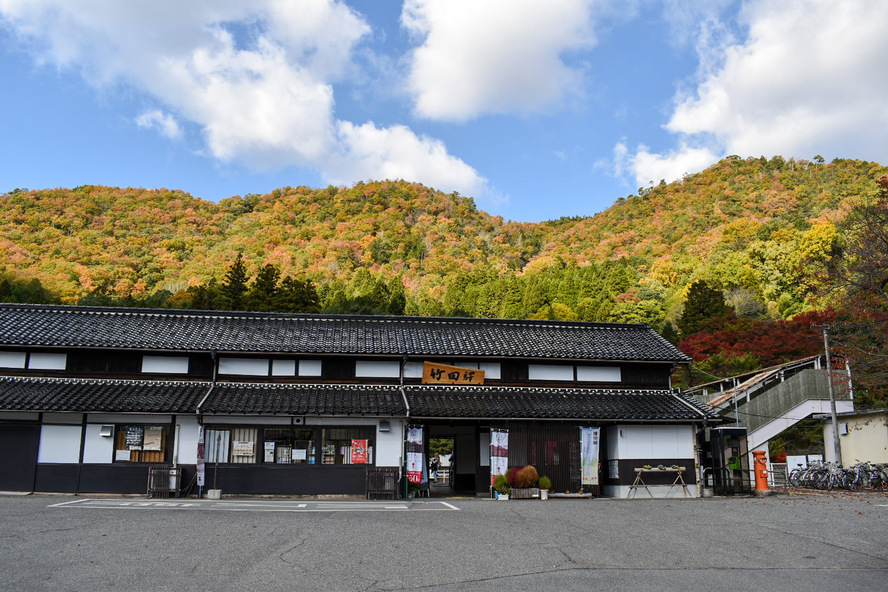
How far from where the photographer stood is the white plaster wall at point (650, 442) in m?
21.5

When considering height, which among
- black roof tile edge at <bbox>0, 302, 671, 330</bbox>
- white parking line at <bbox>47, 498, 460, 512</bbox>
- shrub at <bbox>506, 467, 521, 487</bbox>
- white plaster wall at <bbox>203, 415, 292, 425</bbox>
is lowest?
white parking line at <bbox>47, 498, 460, 512</bbox>

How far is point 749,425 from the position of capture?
85.0ft

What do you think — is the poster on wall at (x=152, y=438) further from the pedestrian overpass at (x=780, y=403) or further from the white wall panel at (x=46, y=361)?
the pedestrian overpass at (x=780, y=403)

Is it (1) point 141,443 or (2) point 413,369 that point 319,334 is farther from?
(1) point 141,443

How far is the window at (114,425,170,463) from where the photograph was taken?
19.5 meters

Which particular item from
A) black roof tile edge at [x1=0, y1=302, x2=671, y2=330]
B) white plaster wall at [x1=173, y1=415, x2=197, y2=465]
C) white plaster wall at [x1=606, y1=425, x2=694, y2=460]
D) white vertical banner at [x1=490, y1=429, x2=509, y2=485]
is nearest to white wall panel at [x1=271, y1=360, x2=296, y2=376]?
black roof tile edge at [x1=0, y1=302, x2=671, y2=330]

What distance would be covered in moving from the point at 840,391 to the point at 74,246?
67.1 meters

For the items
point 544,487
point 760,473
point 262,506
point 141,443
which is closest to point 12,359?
point 141,443

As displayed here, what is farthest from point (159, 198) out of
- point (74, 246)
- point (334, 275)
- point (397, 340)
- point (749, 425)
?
point (749, 425)

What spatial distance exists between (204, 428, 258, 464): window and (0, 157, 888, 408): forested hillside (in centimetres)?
2511

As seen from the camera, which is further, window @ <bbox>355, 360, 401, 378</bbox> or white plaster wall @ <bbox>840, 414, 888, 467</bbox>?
white plaster wall @ <bbox>840, 414, 888, 467</bbox>

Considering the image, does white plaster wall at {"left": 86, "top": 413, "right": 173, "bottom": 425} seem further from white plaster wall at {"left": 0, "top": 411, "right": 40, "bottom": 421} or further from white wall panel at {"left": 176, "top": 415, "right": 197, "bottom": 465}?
white plaster wall at {"left": 0, "top": 411, "right": 40, "bottom": 421}

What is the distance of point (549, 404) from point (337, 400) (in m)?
6.86

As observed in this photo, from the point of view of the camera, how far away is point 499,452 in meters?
20.7
